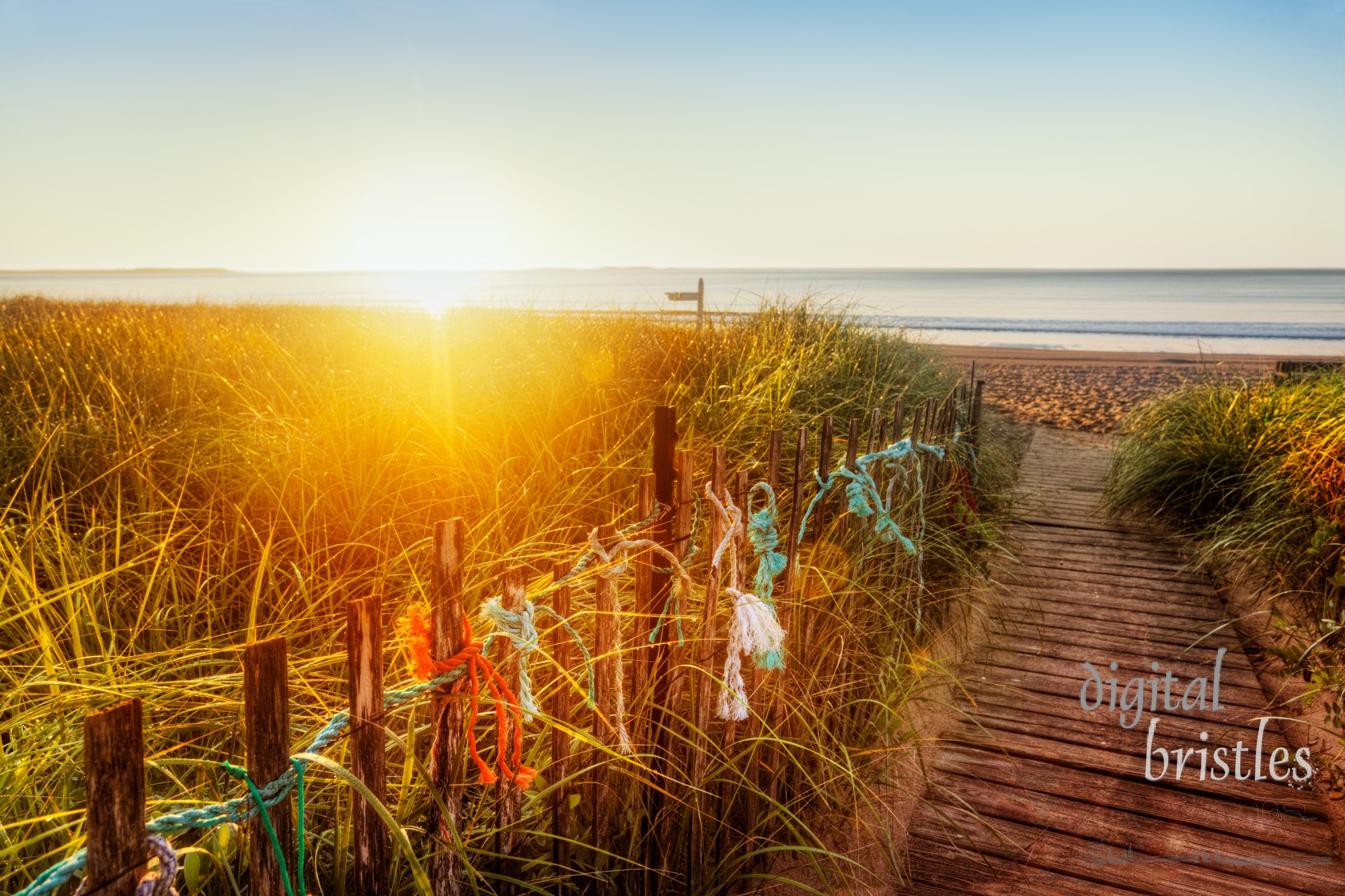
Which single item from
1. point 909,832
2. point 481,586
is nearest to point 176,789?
point 481,586

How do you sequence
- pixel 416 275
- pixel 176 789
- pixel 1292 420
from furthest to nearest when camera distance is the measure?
pixel 416 275 < pixel 1292 420 < pixel 176 789

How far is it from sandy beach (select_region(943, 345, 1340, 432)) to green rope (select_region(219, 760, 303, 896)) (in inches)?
290

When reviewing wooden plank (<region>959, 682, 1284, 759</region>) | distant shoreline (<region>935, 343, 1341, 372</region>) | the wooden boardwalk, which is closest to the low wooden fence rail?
the wooden boardwalk

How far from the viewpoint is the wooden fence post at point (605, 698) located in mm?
1629

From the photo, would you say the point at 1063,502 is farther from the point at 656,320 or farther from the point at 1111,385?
the point at 1111,385

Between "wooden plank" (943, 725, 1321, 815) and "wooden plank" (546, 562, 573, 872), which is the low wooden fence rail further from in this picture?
"wooden plank" (943, 725, 1321, 815)

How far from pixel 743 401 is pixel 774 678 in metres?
2.24

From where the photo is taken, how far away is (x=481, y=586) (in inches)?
99.4

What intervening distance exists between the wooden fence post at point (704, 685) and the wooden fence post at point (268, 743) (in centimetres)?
102

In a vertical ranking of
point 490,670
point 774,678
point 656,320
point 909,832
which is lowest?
point 909,832

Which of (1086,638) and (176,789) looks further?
(1086,638)

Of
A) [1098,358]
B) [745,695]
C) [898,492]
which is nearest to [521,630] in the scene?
[745,695]

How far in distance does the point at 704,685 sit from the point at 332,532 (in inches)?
78.4

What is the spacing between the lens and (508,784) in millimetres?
1568
